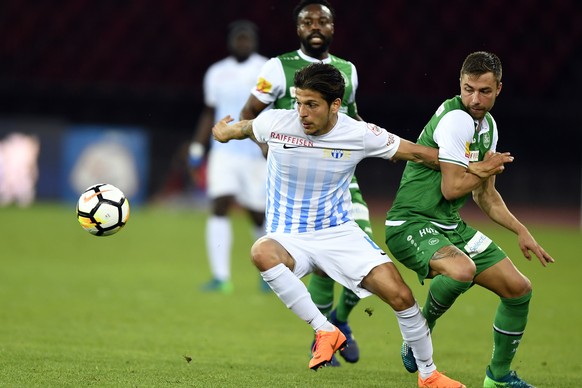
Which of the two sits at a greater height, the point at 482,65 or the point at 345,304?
the point at 482,65

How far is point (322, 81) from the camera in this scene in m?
5.56

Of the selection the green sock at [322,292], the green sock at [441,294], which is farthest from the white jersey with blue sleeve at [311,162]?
the green sock at [322,292]

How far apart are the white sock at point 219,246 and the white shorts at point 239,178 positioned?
11.4 inches

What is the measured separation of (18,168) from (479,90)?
1545 cm

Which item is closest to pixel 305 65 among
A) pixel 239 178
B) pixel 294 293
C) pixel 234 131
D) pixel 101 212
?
pixel 234 131

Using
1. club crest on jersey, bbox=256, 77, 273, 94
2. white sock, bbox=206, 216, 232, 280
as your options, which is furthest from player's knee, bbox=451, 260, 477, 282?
white sock, bbox=206, 216, 232, 280

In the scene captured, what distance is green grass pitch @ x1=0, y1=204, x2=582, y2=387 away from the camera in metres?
6.00

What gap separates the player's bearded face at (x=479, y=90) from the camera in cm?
568

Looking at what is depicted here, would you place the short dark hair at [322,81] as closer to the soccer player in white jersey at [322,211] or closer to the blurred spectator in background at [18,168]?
the soccer player in white jersey at [322,211]

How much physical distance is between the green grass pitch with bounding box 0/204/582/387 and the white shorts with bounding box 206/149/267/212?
3.11 ft

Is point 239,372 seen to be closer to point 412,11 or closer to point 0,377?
point 0,377

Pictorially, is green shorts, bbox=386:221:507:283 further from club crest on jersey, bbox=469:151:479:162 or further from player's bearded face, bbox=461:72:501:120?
player's bearded face, bbox=461:72:501:120

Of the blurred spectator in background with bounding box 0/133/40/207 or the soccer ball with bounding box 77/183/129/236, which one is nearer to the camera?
the soccer ball with bounding box 77/183/129/236

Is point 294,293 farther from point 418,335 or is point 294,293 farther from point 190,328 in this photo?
point 190,328
